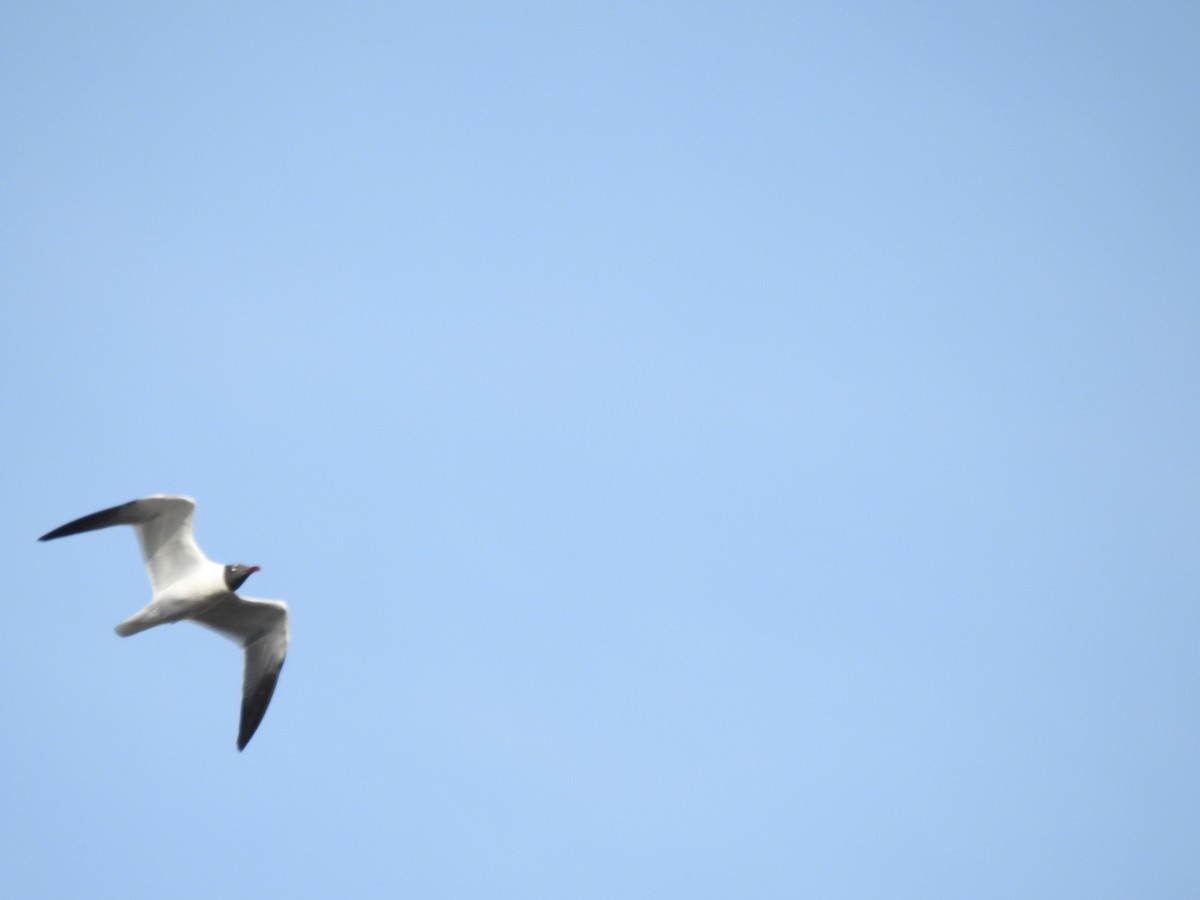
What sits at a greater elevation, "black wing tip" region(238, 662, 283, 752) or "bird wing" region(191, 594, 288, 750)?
"bird wing" region(191, 594, 288, 750)

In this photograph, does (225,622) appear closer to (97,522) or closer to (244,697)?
(244,697)

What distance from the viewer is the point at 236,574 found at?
12.8 meters

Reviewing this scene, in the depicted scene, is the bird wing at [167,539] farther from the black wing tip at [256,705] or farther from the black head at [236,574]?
the black wing tip at [256,705]

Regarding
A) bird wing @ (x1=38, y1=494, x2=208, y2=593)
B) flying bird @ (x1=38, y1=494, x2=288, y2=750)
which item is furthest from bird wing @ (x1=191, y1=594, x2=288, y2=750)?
bird wing @ (x1=38, y1=494, x2=208, y2=593)

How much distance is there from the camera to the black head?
12766 millimetres

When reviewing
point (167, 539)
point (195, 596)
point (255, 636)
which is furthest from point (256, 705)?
point (167, 539)

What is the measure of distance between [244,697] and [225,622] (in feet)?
2.77

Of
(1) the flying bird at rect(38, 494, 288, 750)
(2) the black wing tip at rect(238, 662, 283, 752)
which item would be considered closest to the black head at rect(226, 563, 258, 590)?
(1) the flying bird at rect(38, 494, 288, 750)

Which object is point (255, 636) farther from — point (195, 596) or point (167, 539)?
point (167, 539)

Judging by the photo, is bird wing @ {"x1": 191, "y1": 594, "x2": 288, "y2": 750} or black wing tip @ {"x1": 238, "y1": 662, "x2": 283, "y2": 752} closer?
black wing tip @ {"x1": 238, "y1": 662, "x2": 283, "y2": 752}

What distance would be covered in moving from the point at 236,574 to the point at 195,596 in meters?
0.45

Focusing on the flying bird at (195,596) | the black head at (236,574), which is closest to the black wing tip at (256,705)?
the flying bird at (195,596)

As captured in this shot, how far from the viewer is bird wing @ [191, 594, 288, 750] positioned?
13.4 metres

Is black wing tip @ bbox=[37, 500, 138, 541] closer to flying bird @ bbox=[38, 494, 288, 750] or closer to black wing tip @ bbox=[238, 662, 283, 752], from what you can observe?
flying bird @ bbox=[38, 494, 288, 750]
